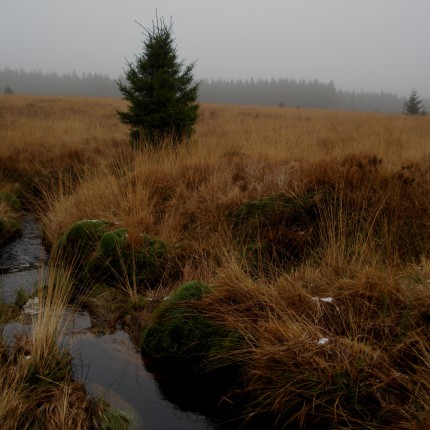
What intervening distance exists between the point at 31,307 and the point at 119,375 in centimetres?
117

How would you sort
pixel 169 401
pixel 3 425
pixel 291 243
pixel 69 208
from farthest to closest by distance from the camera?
pixel 69 208 < pixel 291 243 < pixel 169 401 < pixel 3 425

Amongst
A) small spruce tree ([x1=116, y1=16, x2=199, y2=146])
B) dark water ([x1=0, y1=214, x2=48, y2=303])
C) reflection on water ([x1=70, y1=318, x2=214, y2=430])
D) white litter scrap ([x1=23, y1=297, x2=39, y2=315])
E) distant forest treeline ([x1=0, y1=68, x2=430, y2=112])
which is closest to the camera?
reflection on water ([x1=70, y1=318, x2=214, y2=430])

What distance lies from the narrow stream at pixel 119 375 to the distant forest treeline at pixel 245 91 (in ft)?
340

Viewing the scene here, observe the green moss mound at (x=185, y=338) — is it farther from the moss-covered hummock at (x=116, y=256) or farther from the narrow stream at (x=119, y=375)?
the moss-covered hummock at (x=116, y=256)

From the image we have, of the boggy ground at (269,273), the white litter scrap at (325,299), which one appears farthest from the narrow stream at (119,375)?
the white litter scrap at (325,299)

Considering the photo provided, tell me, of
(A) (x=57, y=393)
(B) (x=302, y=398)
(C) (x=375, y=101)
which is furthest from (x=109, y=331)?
(C) (x=375, y=101)

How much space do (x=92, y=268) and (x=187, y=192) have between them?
1.88 m

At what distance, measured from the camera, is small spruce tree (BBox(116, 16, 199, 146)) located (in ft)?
25.1

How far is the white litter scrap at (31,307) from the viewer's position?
3203 millimetres

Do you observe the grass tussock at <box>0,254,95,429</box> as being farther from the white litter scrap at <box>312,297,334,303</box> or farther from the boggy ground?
the white litter scrap at <box>312,297,334,303</box>

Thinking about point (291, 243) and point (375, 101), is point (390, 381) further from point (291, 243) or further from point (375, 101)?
Answer: point (375, 101)

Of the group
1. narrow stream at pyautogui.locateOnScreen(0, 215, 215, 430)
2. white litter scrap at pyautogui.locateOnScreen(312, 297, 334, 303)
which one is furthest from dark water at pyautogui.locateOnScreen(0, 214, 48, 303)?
white litter scrap at pyautogui.locateOnScreen(312, 297, 334, 303)

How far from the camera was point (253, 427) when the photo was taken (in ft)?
7.40

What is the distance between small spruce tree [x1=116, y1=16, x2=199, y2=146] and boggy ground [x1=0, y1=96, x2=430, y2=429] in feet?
3.90
